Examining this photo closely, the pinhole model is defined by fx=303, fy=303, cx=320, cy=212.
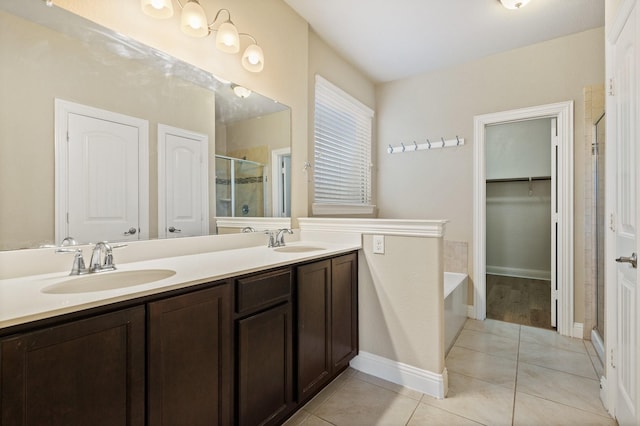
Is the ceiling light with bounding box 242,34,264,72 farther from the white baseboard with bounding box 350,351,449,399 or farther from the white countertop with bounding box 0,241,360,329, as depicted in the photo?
the white baseboard with bounding box 350,351,449,399

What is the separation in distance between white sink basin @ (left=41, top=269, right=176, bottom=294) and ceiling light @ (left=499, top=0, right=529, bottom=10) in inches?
113

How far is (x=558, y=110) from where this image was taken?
2738 millimetres

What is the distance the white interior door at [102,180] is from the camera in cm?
129

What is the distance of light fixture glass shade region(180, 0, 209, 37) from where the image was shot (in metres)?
1.59

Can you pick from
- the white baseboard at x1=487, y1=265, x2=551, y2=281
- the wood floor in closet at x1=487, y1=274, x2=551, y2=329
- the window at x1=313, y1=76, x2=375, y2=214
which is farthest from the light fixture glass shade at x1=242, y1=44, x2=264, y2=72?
the white baseboard at x1=487, y1=265, x2=551, y2=281

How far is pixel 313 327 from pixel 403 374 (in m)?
0.77

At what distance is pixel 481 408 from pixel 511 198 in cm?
395

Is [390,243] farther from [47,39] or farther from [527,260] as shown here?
[527,260]

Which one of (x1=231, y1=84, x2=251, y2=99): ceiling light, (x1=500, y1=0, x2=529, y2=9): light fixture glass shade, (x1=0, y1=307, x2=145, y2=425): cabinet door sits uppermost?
(x1=500, y1=0, x2=529, y2=9): light fixture glass shade

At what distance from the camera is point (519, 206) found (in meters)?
4.73

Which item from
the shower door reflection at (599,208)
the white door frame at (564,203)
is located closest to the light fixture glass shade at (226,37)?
the white door frame at (564,203)

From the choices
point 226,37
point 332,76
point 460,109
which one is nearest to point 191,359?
point 226,37

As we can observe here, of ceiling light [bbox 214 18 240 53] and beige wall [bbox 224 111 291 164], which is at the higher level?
ceiling light [bbox 214 18 240 53]

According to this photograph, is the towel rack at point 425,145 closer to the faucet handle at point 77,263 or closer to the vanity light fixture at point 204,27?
the vanity light fixture at point 204,27
